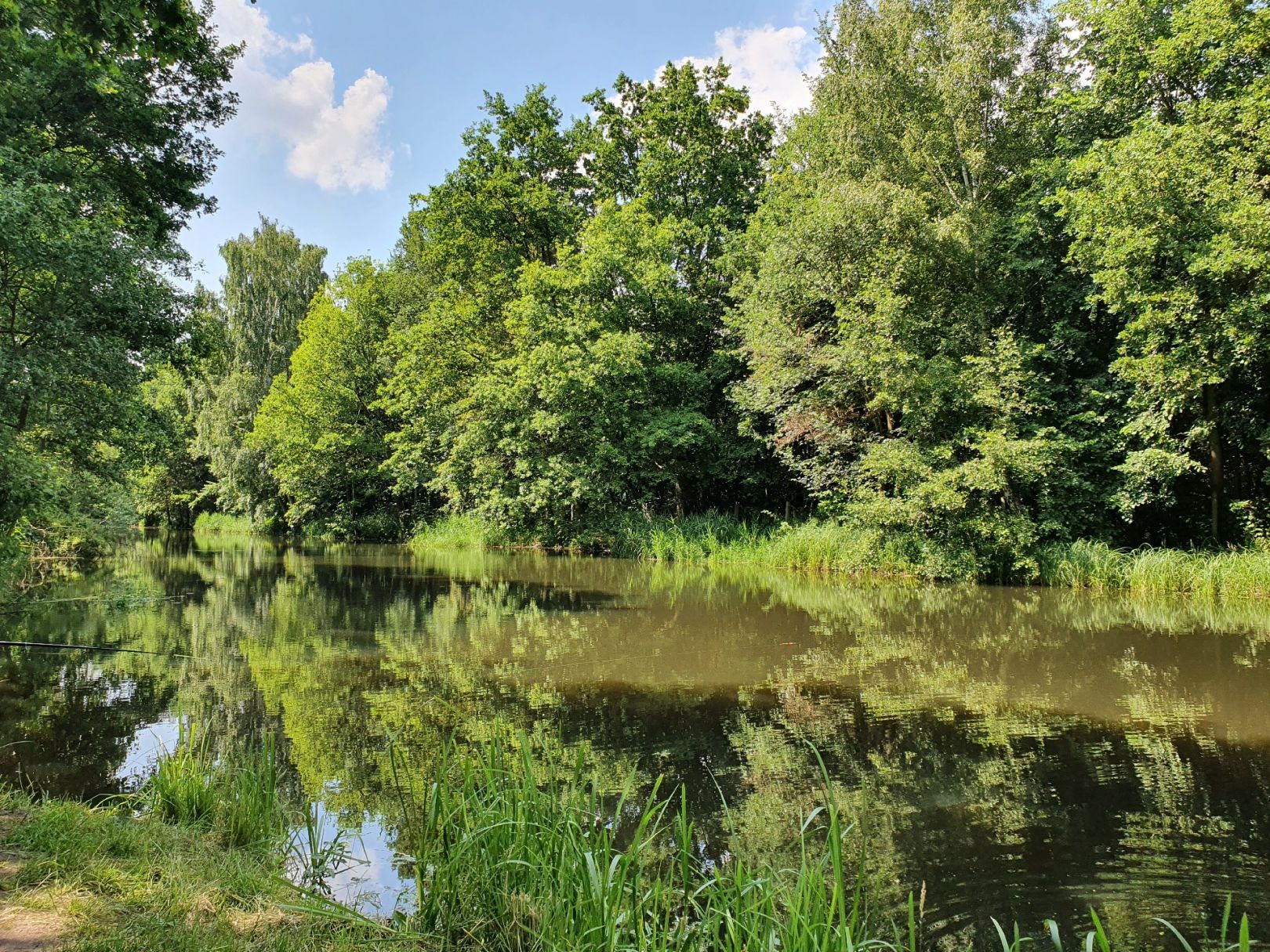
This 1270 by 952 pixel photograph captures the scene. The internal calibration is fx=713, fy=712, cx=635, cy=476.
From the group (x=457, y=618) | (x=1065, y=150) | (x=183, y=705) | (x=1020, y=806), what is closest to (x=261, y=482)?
(x=457, y=618)

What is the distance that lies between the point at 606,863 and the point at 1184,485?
17452mm

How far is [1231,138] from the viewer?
12.7m

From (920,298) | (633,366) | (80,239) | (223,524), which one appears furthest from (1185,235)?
(223,524)

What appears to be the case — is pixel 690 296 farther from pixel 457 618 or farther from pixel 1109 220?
pixel 457 618

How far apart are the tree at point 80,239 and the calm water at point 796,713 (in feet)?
10.4

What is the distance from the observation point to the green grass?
38.0 m

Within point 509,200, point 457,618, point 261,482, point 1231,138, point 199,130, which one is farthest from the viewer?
point 261,482

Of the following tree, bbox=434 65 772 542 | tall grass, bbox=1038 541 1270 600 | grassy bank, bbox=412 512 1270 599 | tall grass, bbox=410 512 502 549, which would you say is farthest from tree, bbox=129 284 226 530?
tall grass, bbox=1038 541 1270 600

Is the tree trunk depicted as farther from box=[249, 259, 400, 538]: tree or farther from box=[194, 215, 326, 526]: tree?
box=[194, 215, 326, 526]: tree

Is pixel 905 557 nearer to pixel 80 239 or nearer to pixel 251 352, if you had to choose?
pixel 80 239

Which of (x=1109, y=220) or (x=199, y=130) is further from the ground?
(x=199, y=130)

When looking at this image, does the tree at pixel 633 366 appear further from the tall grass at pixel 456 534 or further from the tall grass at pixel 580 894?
the tall grass at pixel 580 894

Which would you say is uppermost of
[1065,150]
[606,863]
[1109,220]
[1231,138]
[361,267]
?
[361,267]

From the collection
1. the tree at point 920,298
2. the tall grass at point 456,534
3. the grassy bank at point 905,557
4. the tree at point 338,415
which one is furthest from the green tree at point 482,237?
the tree at point 920,298
